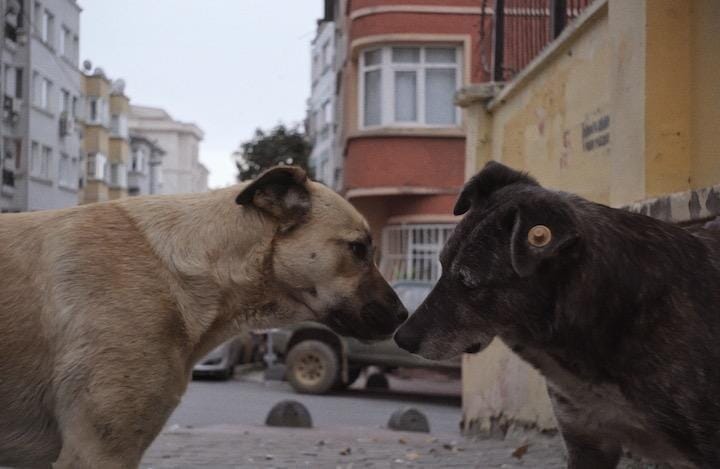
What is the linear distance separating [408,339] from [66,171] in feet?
184

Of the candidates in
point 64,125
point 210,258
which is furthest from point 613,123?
point 64,125

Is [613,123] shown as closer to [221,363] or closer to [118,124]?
[221,363]

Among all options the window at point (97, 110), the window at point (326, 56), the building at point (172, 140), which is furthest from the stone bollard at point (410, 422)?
the building at point (172, 140)

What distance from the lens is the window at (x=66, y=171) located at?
57.4 metres

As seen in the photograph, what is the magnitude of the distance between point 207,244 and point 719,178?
3.25 m

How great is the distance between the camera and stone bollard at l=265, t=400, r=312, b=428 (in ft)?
41.5

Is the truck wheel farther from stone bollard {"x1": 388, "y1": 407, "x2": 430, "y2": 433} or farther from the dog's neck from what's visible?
the dog's neck

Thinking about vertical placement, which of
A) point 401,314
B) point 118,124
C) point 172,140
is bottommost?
point 401,314

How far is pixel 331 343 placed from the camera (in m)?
18.5

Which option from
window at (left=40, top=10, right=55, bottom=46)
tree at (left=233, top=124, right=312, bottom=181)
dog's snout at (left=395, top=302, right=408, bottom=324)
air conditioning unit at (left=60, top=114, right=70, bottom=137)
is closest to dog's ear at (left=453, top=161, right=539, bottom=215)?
dog's snout at (left=395, top=302, right=408, bottom=324)

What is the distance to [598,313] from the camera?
13.4 ft

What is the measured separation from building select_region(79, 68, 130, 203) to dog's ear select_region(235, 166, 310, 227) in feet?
199

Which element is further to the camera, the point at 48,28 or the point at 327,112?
the point at 327,112

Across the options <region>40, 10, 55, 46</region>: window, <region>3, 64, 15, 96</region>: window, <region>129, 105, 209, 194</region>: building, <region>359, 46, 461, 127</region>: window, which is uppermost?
<region>129, 105, 209, 194</region>: building
